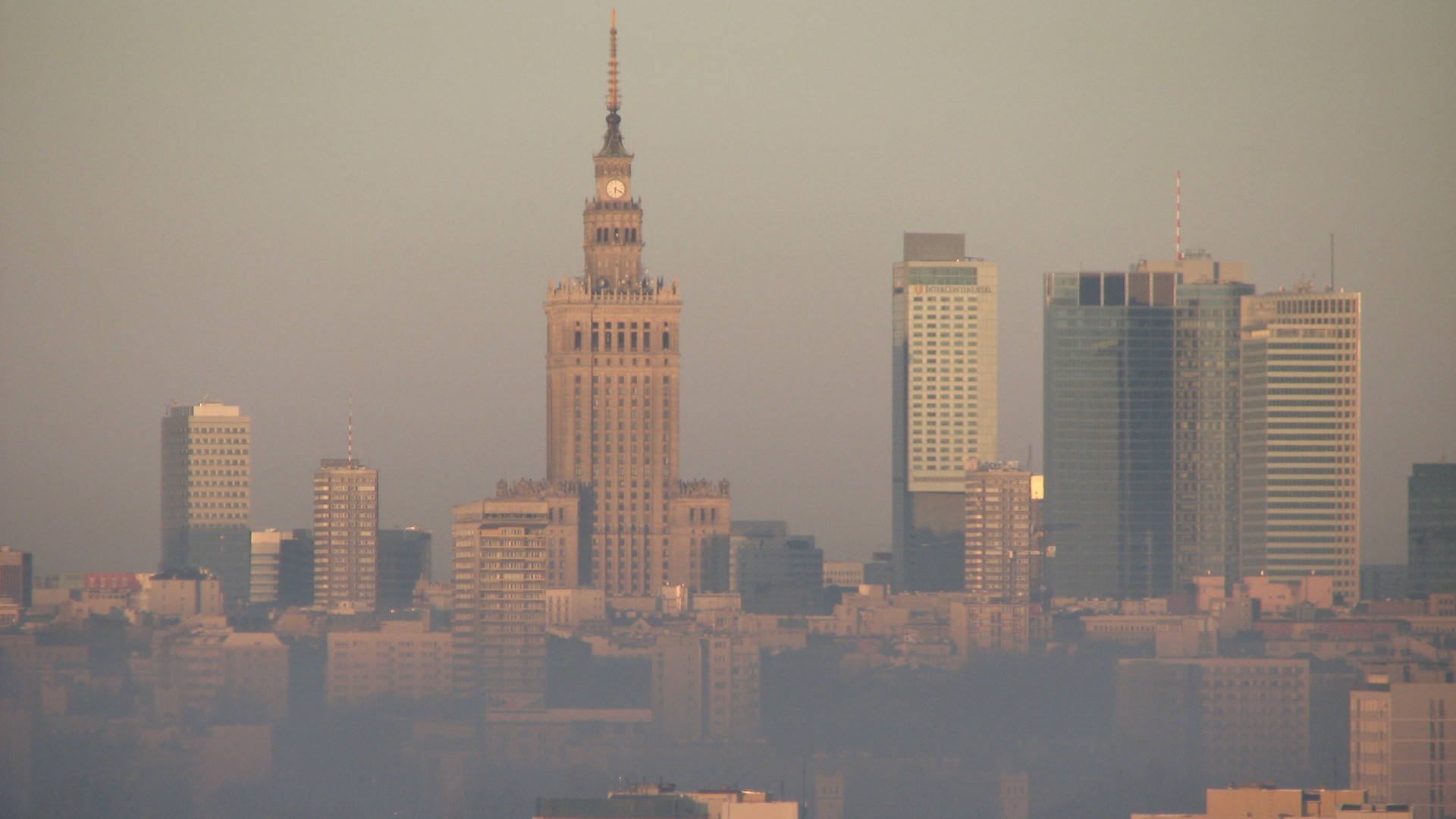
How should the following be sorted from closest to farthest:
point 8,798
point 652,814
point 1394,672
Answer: point 652,814 → point 1394,672 → point 8,798

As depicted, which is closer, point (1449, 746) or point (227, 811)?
point (1449, 746)

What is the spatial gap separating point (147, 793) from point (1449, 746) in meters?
71.5

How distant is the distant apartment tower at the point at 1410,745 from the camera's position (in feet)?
481

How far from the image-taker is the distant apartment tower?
14675 centimetres

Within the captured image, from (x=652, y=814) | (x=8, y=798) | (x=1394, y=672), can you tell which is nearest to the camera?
(x=652, y=814)

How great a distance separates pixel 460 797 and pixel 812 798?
53.2ft

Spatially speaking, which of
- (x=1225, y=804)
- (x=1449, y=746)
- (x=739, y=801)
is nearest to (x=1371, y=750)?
(x=1449, y=746)

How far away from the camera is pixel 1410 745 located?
150250mm

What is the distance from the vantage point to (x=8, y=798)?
189250mm

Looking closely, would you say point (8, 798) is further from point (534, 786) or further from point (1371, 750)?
point (1371, 750)

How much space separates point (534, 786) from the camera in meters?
196

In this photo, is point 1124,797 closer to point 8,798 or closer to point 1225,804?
point 8,798

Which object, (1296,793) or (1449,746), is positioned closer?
(1296,793)

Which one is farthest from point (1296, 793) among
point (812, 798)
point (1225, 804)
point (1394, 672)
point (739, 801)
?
point (812, 798)
